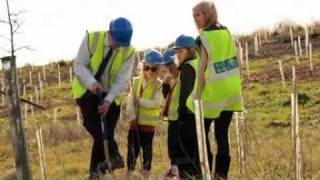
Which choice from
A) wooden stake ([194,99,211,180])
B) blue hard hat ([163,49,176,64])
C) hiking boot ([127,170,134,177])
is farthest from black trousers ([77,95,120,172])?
wooden stake ([194,99,211,180])

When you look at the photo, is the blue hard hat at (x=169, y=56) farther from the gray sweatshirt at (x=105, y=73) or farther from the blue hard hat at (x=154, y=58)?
the gray sweatshirt at (x=105, y=73)

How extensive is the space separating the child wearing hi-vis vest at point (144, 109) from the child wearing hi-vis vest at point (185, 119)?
93 centimetres

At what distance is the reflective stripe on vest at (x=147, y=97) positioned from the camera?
861 centimetres

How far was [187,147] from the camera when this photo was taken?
7.51 meters

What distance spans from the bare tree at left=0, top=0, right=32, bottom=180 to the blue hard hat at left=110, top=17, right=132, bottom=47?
3.52ft

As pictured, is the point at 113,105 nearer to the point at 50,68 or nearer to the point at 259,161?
the point at 259,161

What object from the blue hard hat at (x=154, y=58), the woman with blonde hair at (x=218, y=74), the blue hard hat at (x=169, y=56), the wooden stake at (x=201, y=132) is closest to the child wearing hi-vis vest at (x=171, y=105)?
the blue hard hat at (x=169, y=56)

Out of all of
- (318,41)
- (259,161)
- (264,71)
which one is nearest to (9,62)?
(259,161)

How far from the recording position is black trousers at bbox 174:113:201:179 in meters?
7.39

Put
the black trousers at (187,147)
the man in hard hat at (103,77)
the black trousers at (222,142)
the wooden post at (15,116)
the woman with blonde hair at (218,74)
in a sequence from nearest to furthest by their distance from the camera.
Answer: the wooden post at (15,116) < the woman with blonde hair at (218,74) < the black trousers at (222,142) < the black trousers at (187,147) < the man in hard hat at (103,77)

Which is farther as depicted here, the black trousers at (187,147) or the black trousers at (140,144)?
the black trousers at (140,144)

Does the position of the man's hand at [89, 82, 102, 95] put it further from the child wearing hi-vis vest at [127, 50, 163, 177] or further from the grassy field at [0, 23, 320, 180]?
the child wearing hi-vis vest at [127, 50, 163, 177]

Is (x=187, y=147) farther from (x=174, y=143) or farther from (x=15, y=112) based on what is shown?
(x=15, y=112)

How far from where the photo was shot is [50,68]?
36.1 metres
